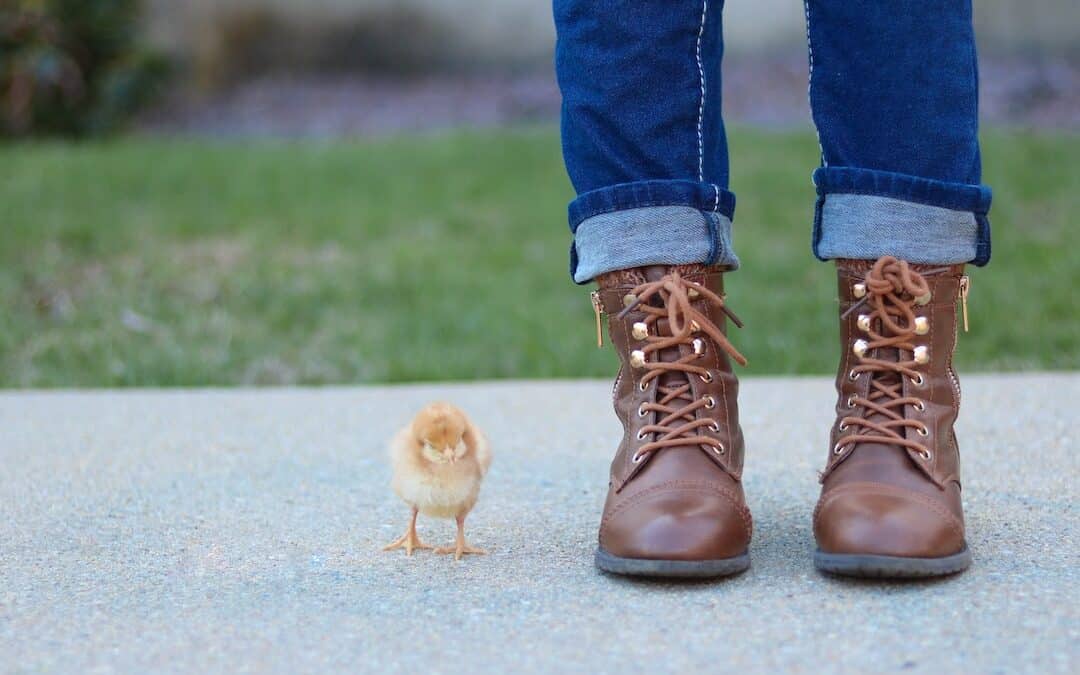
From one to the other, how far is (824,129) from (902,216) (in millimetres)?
155

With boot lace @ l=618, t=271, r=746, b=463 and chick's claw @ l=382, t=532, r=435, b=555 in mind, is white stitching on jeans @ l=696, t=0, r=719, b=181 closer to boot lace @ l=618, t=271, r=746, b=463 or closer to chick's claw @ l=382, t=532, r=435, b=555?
boot lace @ l=618, t=271, r=746, b=463

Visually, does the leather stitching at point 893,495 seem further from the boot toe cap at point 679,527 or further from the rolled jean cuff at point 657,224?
the rolled jean cuff at point 657,224

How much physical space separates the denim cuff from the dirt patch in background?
4698 mm

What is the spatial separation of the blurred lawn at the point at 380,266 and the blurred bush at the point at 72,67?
24.0 inches

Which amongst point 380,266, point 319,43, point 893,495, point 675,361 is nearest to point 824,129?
point 675,361

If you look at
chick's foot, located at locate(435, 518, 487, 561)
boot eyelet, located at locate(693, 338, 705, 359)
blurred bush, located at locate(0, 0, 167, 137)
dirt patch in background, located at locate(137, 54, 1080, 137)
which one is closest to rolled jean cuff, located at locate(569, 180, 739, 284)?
boot eyelet, located at locate(693, 338, 705, 359)

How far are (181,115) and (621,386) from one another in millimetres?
5994

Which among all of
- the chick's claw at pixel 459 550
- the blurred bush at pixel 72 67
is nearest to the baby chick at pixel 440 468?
the chick's claw at pixel 459 550

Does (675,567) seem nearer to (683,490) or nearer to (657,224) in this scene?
(683,490)

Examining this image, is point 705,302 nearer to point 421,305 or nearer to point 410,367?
point 410,367

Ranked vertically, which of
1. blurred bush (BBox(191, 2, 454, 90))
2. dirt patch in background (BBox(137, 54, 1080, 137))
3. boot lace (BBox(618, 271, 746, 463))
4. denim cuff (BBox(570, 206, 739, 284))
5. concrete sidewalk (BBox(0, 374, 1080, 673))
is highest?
blurred bush (BBox(191, 2, 454, 90))

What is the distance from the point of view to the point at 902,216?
1449mm

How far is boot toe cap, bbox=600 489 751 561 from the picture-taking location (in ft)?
4.49

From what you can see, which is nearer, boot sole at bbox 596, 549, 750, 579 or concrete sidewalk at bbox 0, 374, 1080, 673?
concrete sidewalk at bbox 0, 374, 1080, 673
